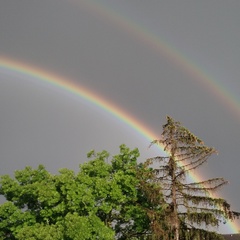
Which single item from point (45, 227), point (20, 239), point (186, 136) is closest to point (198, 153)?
point (186, 136)

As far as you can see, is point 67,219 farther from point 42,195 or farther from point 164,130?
point 164,130

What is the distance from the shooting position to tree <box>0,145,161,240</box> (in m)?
28.9

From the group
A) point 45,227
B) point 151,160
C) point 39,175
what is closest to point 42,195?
point 45,227

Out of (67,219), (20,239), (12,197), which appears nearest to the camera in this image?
(67,219)

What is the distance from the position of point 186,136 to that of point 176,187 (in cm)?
373

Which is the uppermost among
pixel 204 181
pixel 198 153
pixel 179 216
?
pixel 198 153

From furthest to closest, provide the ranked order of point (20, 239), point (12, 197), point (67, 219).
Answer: point (12, 197) → point (20, 239) → point (67, 219)

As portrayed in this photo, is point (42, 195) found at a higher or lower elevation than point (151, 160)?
lower

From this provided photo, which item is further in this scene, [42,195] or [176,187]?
[42,195]

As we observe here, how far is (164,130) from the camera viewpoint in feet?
100

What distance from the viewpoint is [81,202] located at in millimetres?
29906

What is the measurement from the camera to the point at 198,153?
29.5 metres

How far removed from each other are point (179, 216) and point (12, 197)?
1469cm

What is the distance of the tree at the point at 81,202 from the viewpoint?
2892cm
